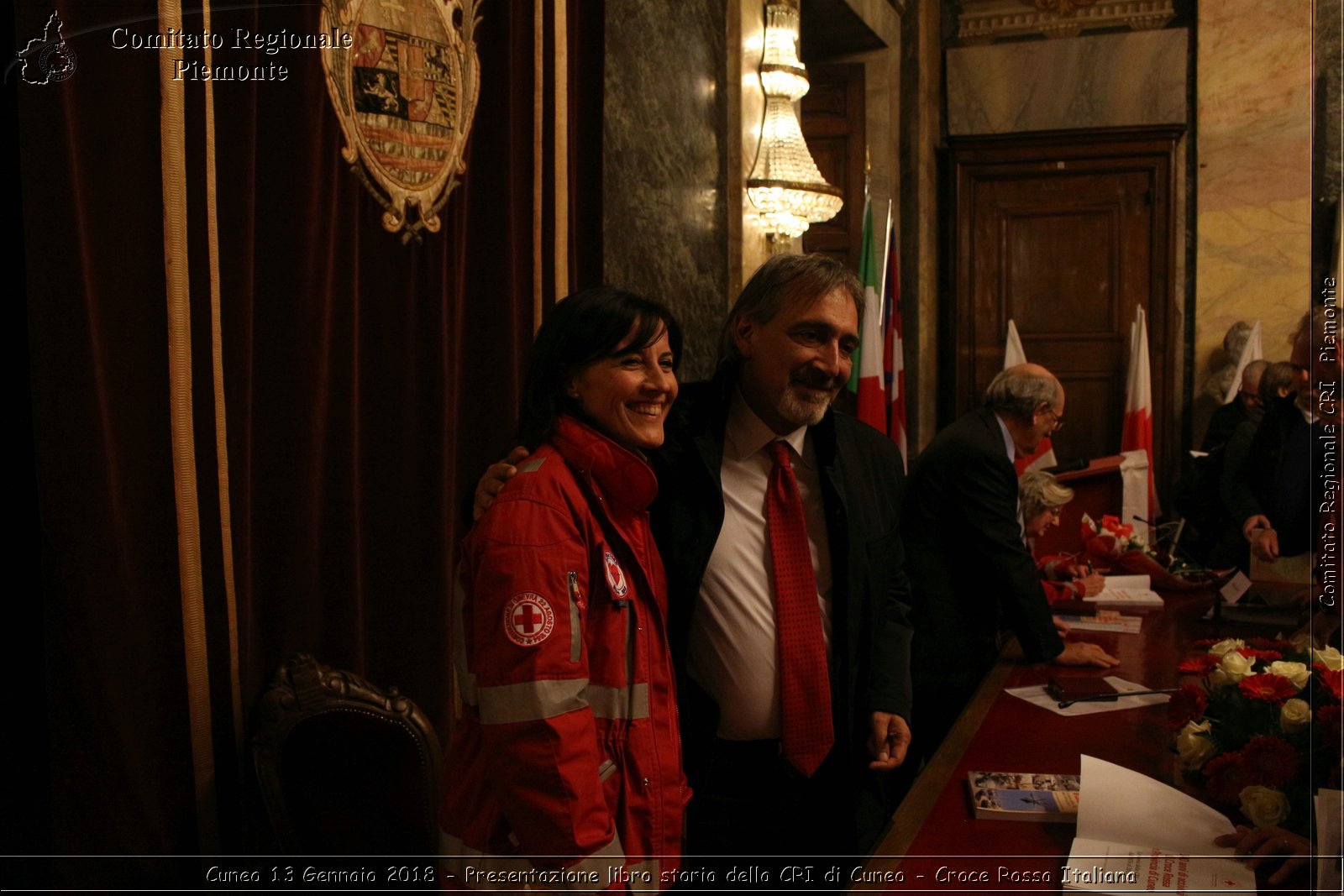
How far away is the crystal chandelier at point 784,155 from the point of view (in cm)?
425

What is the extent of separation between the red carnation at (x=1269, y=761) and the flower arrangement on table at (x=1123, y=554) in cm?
242

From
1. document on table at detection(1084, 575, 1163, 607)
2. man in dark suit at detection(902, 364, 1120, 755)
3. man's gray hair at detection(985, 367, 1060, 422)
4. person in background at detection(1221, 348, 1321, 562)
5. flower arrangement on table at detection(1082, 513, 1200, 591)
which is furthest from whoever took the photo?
flower arrangement on table at detection(1082, 513, 1200, 591)

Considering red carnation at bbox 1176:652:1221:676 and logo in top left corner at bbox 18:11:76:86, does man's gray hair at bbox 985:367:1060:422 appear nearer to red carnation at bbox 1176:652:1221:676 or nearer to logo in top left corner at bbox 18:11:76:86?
red carnation at bbox 1176:652:1221:676

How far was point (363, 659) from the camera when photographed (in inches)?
90.2

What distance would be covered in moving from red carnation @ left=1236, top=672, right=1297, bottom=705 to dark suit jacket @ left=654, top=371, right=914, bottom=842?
63cm

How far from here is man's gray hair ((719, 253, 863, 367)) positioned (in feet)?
7.16

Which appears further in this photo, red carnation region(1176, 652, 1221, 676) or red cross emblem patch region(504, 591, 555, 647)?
red carnation region(1176, 652, 1221, 676)

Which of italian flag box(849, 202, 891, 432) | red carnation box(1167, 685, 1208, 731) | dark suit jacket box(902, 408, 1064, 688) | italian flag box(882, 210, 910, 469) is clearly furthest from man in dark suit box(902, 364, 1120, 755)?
italian flag box(882, 210, 910, 469)

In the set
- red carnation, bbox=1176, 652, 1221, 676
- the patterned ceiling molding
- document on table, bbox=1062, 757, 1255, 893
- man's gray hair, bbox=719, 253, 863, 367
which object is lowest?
document on table, bbox=1062, 757, 1255, 893

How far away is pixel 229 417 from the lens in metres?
1.96

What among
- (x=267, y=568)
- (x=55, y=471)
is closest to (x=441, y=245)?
(x=267, y=568)

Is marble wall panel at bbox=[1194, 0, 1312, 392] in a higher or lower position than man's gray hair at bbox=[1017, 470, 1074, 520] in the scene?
higher

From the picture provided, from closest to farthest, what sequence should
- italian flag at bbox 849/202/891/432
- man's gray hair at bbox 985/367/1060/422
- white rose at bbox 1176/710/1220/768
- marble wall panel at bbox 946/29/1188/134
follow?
white rose at bbox 1176/710/1220/768
man's gray hair at bbox 985/367/1060/422
italian flag at bbox 849/202/891/432
marble wall panel at bbox 946/29/1188/134

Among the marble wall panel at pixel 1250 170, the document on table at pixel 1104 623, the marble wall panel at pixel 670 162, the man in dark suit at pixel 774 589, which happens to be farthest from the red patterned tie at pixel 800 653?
the marble wall panel at pixel 1250 170
